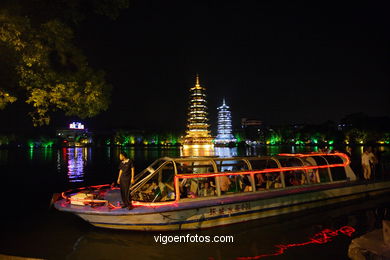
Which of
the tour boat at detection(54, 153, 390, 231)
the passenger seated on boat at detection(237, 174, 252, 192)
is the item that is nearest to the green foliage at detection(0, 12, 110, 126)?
the tour boat at detection(54, 153, 390, 231)

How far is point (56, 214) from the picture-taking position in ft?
44.3

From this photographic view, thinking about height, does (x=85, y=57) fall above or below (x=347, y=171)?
above

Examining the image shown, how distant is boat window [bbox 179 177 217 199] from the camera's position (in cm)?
1051

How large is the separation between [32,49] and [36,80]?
3.20 ft

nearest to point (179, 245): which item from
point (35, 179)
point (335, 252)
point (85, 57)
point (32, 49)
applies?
point (335, 252)

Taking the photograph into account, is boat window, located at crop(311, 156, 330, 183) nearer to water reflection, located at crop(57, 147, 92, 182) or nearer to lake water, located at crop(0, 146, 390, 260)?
lake water, located at crop(0, 146, 390, 260)

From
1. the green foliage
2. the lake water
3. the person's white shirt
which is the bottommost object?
the lake water

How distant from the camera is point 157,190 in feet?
33.9

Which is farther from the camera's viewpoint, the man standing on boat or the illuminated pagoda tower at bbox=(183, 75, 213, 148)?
the illuminated pagoda tower at bbox=(183, 75, 213, 148)

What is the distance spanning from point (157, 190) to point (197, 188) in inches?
61.1

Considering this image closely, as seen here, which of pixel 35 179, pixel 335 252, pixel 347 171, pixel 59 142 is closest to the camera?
pixel 335 252

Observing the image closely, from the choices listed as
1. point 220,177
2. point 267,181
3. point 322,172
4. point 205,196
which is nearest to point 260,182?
point 267,181

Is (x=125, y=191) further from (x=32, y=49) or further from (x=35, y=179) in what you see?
(x=35, y=179)

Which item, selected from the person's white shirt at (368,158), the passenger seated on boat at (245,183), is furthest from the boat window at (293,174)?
the person's white shirt at (368,158)
